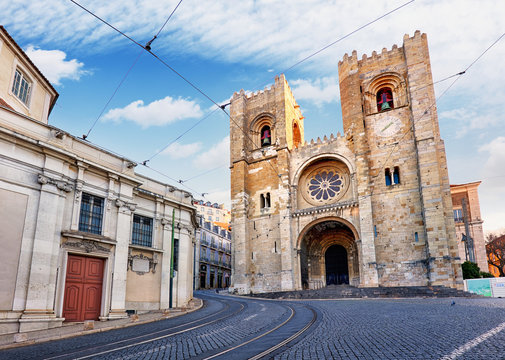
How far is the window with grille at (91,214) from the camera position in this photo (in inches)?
566

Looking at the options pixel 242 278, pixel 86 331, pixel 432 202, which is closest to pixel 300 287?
pixel 242 278

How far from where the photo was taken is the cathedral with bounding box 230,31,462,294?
82.8ft

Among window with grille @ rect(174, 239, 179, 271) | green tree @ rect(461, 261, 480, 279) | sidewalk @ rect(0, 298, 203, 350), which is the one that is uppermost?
window with grille @ rect(174, 239, 179, 271)

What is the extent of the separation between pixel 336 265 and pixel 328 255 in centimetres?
110

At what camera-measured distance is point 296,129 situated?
3872 centimetres

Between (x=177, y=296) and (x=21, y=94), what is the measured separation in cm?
1177

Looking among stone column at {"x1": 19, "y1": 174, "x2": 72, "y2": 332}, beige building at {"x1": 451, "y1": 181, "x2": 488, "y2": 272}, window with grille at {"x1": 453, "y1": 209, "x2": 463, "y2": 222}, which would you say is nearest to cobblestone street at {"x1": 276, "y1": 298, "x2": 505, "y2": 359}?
stone column at {"x1": 19, "y1": 174, "x2": 72, "y2": 332}

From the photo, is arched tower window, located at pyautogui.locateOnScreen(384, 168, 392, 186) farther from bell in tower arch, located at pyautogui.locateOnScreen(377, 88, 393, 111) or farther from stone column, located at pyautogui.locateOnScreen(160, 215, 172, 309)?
stone column, located at pyautogui.locateOnScreen(160, 215, 172, 309)

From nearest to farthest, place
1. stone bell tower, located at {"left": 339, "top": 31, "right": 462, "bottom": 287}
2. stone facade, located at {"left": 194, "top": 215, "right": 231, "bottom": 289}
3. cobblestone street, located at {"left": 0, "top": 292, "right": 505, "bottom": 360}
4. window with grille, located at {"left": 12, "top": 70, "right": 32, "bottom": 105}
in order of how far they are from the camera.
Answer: cobblestone street, located at {"left": 0, "top": 292, "right": 505, "bottom": 360} → window with grille, located at {"left": 12, "top": 70, "right": 32, "bottom": 105} → stone bell tower, located at {"left": 339, "top": 31, "right": 462, "bottom": 287} → stone facade, located at {"left": 194, "top": 215, "right": 231, "bottom": 289}

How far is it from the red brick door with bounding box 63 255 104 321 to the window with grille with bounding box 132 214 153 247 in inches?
97.3

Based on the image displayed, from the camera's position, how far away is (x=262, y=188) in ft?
107

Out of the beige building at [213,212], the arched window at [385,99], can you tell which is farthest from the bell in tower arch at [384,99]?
the beige building at [213,212]

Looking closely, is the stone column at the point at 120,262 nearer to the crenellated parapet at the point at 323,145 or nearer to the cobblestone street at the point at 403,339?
the cobblestone street at the point at 403,339

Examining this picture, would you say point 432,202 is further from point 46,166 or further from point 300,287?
point 46,166
